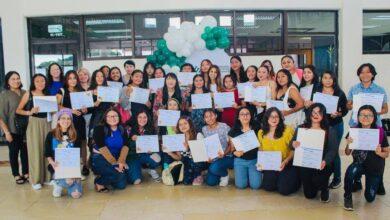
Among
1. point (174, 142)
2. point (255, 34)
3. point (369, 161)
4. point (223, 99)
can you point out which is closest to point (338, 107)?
point (369, 161)

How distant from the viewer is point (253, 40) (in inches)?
336

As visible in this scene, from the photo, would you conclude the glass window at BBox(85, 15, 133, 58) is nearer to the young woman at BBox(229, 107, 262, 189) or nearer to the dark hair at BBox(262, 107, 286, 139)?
the young woman at BBox(229, 107, 262, 189)

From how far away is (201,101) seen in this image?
5055 millimetres

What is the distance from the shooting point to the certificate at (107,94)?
5.04 meters

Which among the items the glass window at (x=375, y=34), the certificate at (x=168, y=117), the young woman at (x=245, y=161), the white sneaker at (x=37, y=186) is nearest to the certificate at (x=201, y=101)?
the certificate at (x=168, y=117)

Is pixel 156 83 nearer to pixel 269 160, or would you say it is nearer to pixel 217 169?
pixel 217 169

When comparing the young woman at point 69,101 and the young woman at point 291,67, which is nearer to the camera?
the young woman at point 69,101

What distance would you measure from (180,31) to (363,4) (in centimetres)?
463

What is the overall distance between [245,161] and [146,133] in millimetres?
1350

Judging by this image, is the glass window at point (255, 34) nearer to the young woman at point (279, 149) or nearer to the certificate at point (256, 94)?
the certificate at point (256, 94)

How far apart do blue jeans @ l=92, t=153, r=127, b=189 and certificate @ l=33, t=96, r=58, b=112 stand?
82 cm

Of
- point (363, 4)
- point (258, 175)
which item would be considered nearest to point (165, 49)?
point (258, 175)

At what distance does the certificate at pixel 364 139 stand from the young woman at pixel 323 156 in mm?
240

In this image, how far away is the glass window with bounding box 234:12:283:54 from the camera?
848 centimetres
